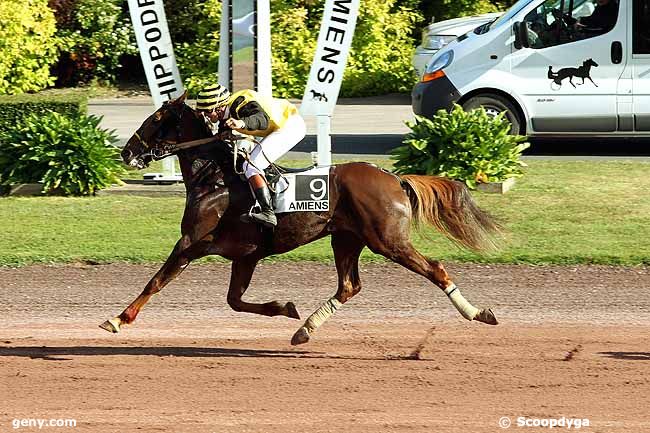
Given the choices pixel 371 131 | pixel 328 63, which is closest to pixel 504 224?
pixel 328 63

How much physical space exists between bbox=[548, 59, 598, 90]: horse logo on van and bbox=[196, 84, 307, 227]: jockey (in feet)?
27.6

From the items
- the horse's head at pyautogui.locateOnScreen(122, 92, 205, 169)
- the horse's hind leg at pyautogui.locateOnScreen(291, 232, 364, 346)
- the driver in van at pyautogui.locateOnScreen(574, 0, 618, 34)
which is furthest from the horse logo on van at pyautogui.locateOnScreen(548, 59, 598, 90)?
the horse's head at pyautogui.locateOnScreen(122, 92, 205, 169)

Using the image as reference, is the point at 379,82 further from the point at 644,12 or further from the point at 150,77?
the point at 150,77

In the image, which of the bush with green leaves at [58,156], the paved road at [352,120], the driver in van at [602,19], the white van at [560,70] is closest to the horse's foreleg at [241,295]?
the bush with green leaves at [58,156]

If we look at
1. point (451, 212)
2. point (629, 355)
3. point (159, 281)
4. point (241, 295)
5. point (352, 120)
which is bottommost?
point (352, 120)

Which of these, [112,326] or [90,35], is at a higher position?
[90,35]

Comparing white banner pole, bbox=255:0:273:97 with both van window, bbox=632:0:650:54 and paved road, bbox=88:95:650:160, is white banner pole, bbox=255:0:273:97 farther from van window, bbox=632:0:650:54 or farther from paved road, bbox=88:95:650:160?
van window, bbox=632:0:650:54

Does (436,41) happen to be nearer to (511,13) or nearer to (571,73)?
(511,13)

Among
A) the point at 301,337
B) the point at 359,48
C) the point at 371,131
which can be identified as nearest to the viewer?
the point at 301,337

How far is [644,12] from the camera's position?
15891 mm

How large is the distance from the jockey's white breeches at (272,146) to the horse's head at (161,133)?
450mm

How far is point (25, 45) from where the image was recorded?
21.4 meters

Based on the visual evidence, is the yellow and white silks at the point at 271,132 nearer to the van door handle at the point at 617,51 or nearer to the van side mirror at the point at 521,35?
the van side mirror at the point at 521,35
